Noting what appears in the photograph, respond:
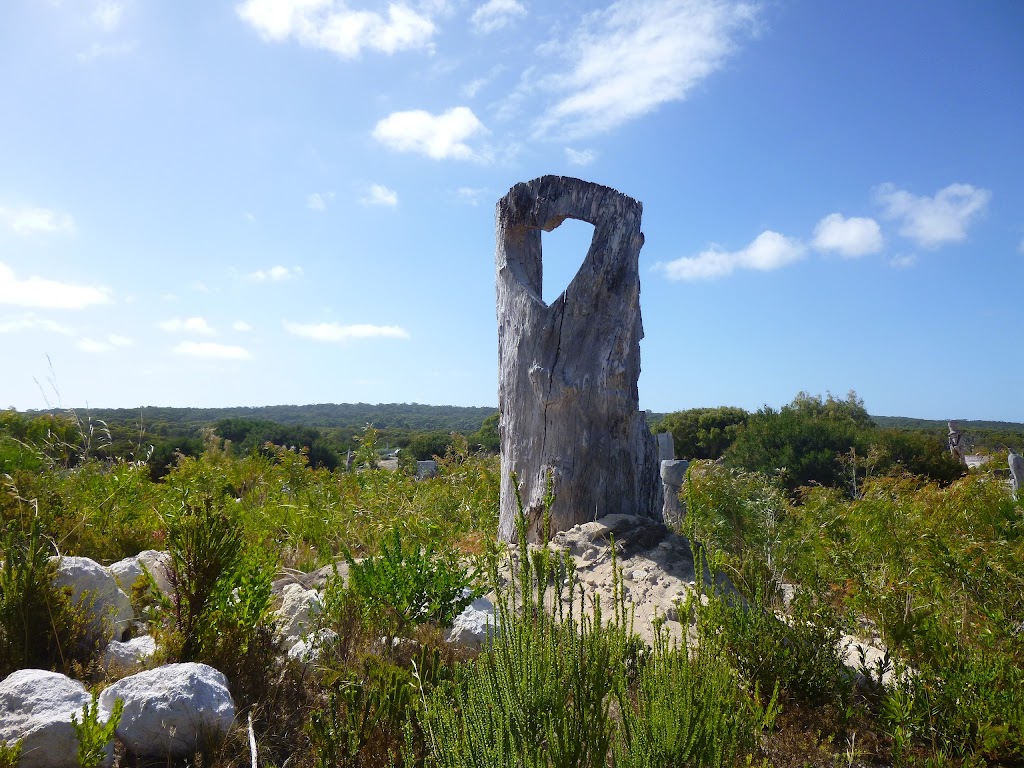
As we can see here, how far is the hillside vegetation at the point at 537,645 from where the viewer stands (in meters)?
1.87

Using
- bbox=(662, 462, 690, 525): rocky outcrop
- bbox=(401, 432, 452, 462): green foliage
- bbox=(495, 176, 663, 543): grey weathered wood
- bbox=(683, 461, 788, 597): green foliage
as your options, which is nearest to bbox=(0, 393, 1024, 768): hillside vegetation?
bbox=(683, 461, 788, 597): green foliage

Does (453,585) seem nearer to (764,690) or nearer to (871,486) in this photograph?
(764,690)

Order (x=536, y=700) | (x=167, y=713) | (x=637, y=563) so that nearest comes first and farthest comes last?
1. (x=536, y=700)
2. (x=167, y=713)
3. (x=637, y=563)

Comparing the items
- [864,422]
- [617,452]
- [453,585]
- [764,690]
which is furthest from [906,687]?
[864,422]

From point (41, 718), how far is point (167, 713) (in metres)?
0.38

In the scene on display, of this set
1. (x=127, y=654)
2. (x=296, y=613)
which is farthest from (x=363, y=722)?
(x=296, y=613)

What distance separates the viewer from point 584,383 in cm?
527

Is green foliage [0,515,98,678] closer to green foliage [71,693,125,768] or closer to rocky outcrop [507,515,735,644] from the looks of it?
→ green foliage [71,693,125,768]

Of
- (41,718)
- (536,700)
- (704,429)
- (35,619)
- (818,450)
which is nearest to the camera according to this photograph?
(536,700)

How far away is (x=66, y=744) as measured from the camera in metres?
2.20

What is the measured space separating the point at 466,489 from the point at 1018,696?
20.4ft

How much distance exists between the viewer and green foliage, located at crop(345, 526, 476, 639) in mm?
3369

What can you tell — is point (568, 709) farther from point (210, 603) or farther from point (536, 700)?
point (210, 603)

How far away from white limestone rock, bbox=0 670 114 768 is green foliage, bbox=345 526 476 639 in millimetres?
1299
